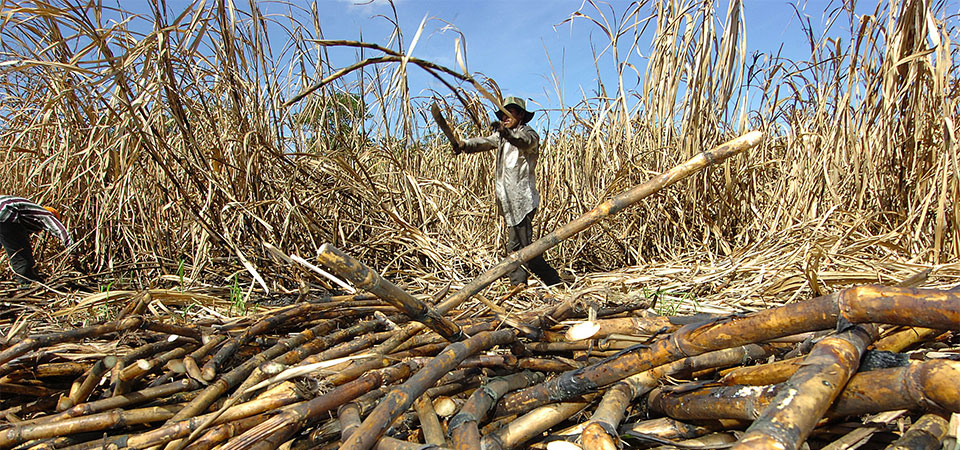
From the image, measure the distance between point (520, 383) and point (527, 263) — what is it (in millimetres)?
2247

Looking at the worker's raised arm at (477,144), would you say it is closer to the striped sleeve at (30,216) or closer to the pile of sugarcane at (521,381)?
the pile of sugarcane at (521,381)

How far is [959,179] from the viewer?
95.3 inches

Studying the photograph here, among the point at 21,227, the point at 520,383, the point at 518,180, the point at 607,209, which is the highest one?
the point at 21,227

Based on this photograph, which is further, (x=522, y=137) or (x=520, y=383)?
(x=522, y=137)

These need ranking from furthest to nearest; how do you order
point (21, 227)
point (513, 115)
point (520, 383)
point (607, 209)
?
point (513, 115)
point (21, 227)
point (607, 209)
point (520, 383)

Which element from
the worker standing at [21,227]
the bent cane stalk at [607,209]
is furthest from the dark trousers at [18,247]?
the bent cane stalk at [607,209]

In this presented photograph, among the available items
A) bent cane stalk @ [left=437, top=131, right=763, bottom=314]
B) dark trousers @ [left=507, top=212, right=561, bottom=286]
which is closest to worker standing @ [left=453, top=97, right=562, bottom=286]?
dark trousers @ [left=507, top=212, right=561, bottom=286]

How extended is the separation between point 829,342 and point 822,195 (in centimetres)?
266

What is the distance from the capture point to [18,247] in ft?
11.6

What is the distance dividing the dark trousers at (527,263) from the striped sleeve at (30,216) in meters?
2.85

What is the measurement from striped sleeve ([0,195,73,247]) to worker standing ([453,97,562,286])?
2.70 m

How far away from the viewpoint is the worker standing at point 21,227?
3396 mm

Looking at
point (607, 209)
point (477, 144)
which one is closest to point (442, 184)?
point (477, 144)

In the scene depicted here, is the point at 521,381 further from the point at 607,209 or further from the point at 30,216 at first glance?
the point at 30,216
